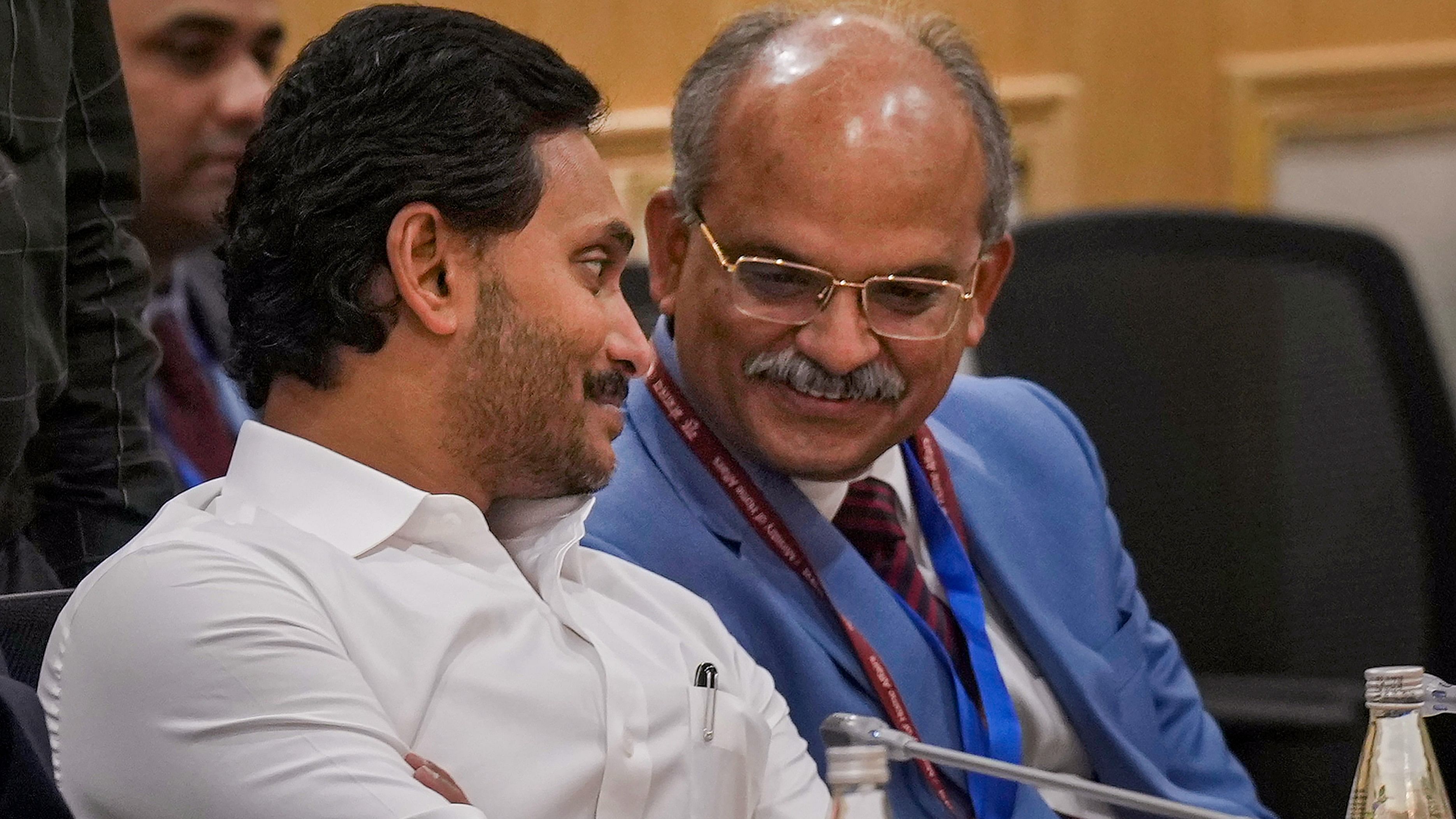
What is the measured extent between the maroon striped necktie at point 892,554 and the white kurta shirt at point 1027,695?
0.04 ft

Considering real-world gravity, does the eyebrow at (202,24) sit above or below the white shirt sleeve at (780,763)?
above

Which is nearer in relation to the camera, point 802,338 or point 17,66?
point 17,66

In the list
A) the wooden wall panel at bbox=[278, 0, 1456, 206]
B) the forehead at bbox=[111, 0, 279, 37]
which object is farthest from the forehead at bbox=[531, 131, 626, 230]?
the wooden wall panel at bbox=[278, 0, 1456, 206]

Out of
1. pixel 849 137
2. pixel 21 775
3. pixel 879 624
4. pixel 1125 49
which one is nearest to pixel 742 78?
pixel 849 137

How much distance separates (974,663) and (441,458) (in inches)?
21.8

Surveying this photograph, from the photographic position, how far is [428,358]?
4.08 feet

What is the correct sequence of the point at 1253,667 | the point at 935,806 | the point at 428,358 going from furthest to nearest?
the point at 1253,667 → the point at 935,806 → the point at 428,358

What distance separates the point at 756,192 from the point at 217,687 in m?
0.74

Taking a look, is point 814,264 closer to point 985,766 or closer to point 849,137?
point 849,137

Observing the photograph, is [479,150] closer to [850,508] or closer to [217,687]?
[217,687]

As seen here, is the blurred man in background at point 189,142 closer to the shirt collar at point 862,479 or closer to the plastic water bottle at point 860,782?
the shirt collar at point 862,479

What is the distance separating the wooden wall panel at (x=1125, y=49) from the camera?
114 inches

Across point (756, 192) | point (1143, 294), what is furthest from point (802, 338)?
point (1143, 294)

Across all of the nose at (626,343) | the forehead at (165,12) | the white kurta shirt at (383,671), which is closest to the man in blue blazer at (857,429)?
the white kurta shirt at (383,671)
